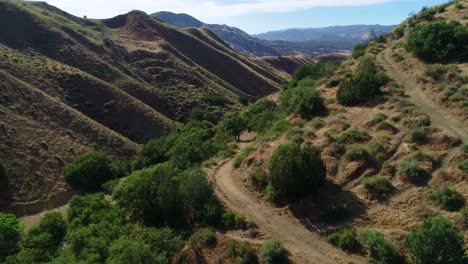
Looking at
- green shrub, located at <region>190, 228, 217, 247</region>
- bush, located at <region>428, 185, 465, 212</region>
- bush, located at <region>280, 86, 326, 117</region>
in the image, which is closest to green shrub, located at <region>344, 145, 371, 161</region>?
bush, located at <region>428, 185, 465, 212</region>

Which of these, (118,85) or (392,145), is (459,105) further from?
(118,85)

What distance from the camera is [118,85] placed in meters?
93.4

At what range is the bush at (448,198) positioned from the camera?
22.6 m

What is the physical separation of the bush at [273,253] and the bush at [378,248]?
4.22 meters

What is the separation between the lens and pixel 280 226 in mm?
25656

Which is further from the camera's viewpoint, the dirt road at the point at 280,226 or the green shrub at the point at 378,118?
the green shrub at the point at 378,118

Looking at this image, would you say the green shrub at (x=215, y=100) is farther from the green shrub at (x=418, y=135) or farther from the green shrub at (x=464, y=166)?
the green shrub at (x=464, y=166)

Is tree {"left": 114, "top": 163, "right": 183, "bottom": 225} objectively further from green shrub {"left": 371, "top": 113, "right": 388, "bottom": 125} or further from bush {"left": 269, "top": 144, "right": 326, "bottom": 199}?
green shrub {"left": 371, "top": 113, "right": 388, "bottom": 125}

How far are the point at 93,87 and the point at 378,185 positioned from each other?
72753mm

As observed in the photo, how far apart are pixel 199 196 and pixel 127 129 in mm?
55150

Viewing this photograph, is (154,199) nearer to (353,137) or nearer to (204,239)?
(204,239)

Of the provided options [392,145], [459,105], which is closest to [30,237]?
[392,145]

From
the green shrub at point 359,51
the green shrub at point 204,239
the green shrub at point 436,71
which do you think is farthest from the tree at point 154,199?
the green shrub at point 359,51

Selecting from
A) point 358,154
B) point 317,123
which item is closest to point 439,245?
point 358,154
